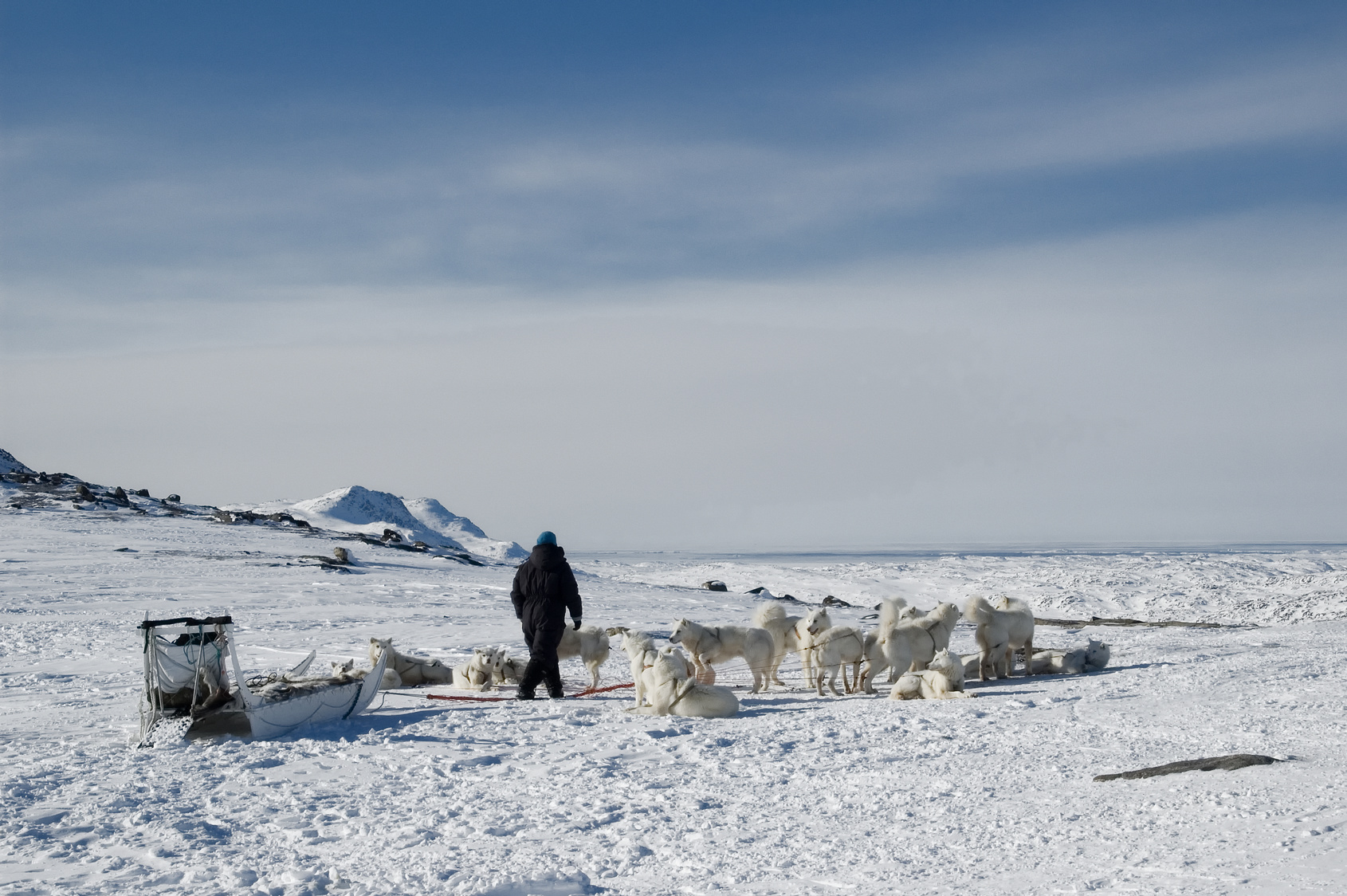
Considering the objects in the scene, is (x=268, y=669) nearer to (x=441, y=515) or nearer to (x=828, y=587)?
(x=828, y=587)

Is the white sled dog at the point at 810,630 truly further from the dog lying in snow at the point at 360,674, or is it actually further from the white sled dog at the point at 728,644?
A: the dog lying in snow at the point at 360,674

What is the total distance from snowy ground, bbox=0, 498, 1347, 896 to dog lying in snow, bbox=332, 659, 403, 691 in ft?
1.27

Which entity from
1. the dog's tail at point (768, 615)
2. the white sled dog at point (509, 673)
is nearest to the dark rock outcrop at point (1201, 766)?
the dog's tail at point (768, 615)

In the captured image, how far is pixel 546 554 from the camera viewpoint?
1052cm

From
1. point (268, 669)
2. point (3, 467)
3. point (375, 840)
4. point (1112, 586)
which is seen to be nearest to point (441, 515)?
point (3, 467)

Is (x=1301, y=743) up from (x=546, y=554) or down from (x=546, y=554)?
down

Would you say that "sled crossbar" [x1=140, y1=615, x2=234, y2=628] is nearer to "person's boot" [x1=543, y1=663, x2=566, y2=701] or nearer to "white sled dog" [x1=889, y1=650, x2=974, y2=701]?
"person's boot" [x1=543, y1=663, x2=566, y2=701]

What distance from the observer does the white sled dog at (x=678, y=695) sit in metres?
8.53

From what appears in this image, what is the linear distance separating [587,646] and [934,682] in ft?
11.9

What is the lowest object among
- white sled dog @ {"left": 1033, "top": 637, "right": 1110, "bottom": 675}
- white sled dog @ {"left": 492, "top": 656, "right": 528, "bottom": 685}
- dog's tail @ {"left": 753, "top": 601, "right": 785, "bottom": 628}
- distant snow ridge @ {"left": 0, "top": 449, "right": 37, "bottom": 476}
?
white sled dog @ {"left": 492, "top": 656, "right": 528, "bottom": 685}

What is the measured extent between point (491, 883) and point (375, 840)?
0.98 meters

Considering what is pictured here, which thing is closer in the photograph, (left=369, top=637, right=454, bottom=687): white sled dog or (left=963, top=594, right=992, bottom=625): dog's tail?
(left=963, top=594, right=992, bottom=625): dog's tail

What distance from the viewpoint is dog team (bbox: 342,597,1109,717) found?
9.41 m

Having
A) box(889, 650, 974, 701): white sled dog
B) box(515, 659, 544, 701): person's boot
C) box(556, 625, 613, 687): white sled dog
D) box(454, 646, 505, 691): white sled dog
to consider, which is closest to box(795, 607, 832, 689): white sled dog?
box(889, 650, 974, 701): white sled dog
